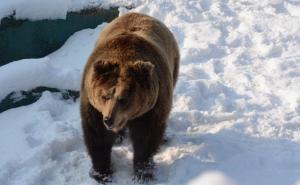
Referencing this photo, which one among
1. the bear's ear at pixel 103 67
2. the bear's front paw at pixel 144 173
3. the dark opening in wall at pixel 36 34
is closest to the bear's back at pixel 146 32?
the bear's ear at pixel 103 67

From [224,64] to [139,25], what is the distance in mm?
2162

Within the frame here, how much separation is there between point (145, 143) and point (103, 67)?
0.95 meters

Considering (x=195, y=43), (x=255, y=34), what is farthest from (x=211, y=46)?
(x=255, y=34)

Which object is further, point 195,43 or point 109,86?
point 195,43

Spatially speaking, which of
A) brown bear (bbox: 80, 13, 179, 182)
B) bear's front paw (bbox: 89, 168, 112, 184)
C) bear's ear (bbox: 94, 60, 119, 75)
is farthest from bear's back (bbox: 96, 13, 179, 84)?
bear's front paw (bbox: 89, 168, 112, 184)

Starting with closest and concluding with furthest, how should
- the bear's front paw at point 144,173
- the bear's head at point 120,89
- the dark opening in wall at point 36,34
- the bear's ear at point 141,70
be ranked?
the bear's head at point 120,89 < the bear's ear at point 141,70 < the bear's front paw at point 144,173 < the dark opening in wall at point 36,34

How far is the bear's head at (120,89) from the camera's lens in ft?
13.2

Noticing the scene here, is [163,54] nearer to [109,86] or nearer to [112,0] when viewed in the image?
[109,86]

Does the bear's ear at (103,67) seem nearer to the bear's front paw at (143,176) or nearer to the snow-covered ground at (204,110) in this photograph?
the bear's front paw at (143,176)

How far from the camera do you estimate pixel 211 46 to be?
7.41 metres

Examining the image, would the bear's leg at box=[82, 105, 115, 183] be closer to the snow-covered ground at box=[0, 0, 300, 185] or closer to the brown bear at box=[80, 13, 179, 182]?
the brown bear at box=[80, 13, 179, 182]

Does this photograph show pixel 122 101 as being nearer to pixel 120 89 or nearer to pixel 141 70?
pixel 120 89

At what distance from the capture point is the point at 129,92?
406cm

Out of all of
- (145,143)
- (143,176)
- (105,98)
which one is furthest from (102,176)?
(105,98)
